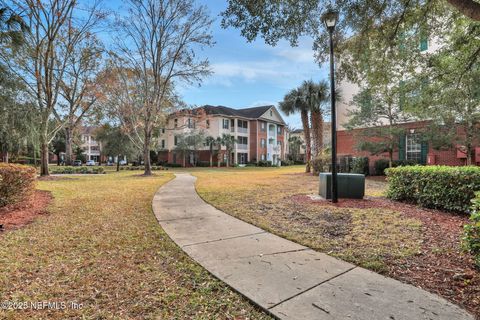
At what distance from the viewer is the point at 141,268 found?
3.33 metres

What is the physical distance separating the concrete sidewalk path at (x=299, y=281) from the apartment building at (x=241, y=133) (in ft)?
112

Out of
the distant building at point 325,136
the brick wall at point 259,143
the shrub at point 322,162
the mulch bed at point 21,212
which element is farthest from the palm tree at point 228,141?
the mulch bed at point 21,212

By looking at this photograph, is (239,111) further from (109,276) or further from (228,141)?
(109,276)

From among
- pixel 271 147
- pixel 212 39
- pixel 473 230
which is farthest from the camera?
pixel 271 147

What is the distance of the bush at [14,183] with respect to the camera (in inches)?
236

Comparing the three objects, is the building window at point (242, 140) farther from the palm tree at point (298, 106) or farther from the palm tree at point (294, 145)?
the palm tree at point (298, 106)

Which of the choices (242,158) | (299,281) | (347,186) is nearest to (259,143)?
A: (242,158)

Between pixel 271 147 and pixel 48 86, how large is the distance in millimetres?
36094

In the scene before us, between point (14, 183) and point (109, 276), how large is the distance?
510 centimetres

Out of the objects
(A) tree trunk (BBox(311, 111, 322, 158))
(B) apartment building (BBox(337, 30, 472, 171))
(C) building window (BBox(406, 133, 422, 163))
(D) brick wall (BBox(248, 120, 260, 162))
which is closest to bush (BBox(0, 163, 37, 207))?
(B) apartment building (BBox(337, 30, 472, 171))

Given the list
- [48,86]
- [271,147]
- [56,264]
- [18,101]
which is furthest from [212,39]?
[271,147]

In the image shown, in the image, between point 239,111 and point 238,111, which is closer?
point 238,111

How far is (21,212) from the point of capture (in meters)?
6.15

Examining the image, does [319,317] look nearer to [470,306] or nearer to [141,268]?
[470,306]
